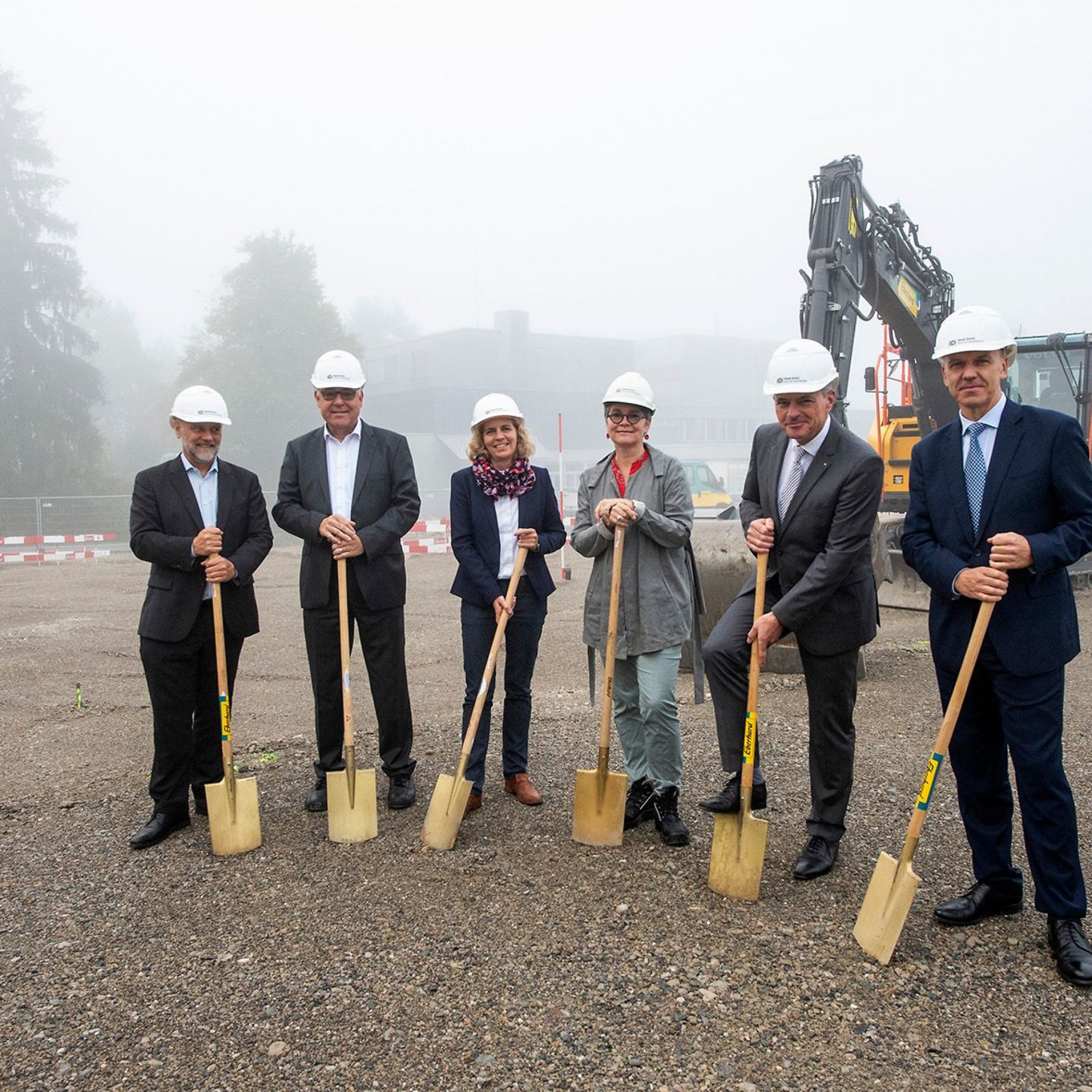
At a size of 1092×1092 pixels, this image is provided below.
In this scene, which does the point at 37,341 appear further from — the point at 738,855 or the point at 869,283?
the point at 738,855

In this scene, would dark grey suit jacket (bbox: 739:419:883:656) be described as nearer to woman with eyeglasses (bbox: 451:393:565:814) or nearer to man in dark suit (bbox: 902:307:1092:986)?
man in dark suit (bbox: 902:307:1092:986)

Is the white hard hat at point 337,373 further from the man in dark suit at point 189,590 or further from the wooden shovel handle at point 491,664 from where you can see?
the wooden shovel handle at point 491,664

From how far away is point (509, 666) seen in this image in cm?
468

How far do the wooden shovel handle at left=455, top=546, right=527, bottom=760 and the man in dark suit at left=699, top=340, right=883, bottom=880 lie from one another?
0.91m

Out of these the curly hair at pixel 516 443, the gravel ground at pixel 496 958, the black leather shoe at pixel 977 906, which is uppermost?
the curly hair at pixel 516 443

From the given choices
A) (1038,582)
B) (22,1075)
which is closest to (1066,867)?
(1038,582)

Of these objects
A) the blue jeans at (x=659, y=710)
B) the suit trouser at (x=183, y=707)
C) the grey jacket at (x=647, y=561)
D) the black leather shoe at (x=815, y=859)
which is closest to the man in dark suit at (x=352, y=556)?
the suit trouser at (x=183, y=707)

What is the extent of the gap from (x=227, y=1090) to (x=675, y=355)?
57.7 metres

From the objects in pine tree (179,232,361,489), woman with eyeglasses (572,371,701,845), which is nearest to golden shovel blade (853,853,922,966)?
woman with eyeglasses (572,371,701,845)

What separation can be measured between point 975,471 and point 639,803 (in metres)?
2.01

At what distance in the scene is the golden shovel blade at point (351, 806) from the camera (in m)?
4.21

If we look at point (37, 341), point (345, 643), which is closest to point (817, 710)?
point (345, 643)

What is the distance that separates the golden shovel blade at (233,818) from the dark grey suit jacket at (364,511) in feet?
2.92

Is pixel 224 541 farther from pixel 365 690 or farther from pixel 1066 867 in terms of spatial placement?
pixel 1066 867
